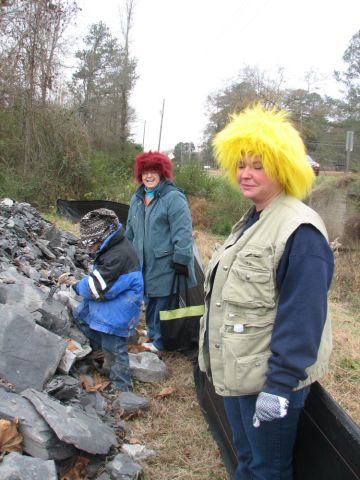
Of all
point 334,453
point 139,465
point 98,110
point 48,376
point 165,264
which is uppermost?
point 98,110

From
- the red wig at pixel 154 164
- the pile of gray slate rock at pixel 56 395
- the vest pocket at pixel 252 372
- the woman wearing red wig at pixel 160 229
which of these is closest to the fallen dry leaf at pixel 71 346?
the pile of gray slate rock at pixel 56 395

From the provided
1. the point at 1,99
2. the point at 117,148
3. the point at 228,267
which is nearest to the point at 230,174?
the point at 228,267

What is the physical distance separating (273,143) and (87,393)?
256 centimetres

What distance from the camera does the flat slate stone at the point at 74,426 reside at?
102 inches

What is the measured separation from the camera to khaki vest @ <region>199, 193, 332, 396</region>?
168cm

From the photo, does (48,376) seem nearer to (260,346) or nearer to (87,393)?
(87,393)

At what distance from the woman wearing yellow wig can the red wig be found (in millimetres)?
2201

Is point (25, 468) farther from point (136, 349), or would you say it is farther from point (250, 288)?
point (136, 349)

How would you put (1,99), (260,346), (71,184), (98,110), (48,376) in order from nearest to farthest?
(260,346)
(48,376)
(1,99)
(71,184)
(98,110)

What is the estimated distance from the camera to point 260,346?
1.72 metres

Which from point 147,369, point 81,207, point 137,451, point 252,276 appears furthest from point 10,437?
point 81,207

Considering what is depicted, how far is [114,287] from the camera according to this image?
340cm

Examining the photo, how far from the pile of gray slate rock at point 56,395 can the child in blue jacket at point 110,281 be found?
1.14ft

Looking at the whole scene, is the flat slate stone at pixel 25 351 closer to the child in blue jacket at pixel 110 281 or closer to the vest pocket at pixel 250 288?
the child in blue jacket at pixel 110 281
